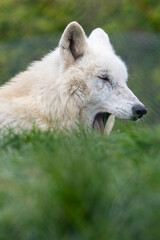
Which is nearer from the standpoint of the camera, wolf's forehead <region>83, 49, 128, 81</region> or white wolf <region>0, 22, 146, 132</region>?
white wolf <region>0, 22, 146, 132</region>

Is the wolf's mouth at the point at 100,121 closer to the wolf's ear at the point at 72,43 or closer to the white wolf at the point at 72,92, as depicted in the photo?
the white wolf at the point at 72,92

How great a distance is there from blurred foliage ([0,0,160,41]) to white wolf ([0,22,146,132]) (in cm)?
950

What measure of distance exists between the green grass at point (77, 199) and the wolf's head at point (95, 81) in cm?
246

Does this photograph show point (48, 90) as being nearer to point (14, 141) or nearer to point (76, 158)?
point (14, 141)

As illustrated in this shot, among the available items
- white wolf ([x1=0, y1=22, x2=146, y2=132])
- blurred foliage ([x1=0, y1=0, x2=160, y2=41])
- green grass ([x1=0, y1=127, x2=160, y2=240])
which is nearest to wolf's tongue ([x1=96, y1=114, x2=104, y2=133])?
white wolf ([x1=0, y1=22, x2=146, y2=132])

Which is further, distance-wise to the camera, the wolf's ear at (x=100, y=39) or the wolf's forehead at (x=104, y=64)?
the wolf's ear at (x=100, y=39)

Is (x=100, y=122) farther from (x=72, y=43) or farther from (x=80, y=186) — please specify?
(x=80, y=186)

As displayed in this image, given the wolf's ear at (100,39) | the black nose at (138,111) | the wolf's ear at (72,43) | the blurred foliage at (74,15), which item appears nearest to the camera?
the black nose at (138,111)

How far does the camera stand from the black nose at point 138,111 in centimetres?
622

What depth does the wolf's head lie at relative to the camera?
20.7 ft

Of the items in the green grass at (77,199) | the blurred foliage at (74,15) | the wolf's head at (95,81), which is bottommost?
the green grass at (77,199)

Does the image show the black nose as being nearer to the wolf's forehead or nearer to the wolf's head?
the wolf's head

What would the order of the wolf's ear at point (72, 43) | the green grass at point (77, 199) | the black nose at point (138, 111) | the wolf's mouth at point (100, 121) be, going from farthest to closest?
the wolf's mouth at point (100, 121) < the wolf's ear at point (72, 43) < the black nose at point (138, 111) < the green grass at point (77, 199)

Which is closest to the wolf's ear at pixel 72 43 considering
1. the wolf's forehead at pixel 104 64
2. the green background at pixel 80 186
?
the wolf's forehead at pixel 104 64
